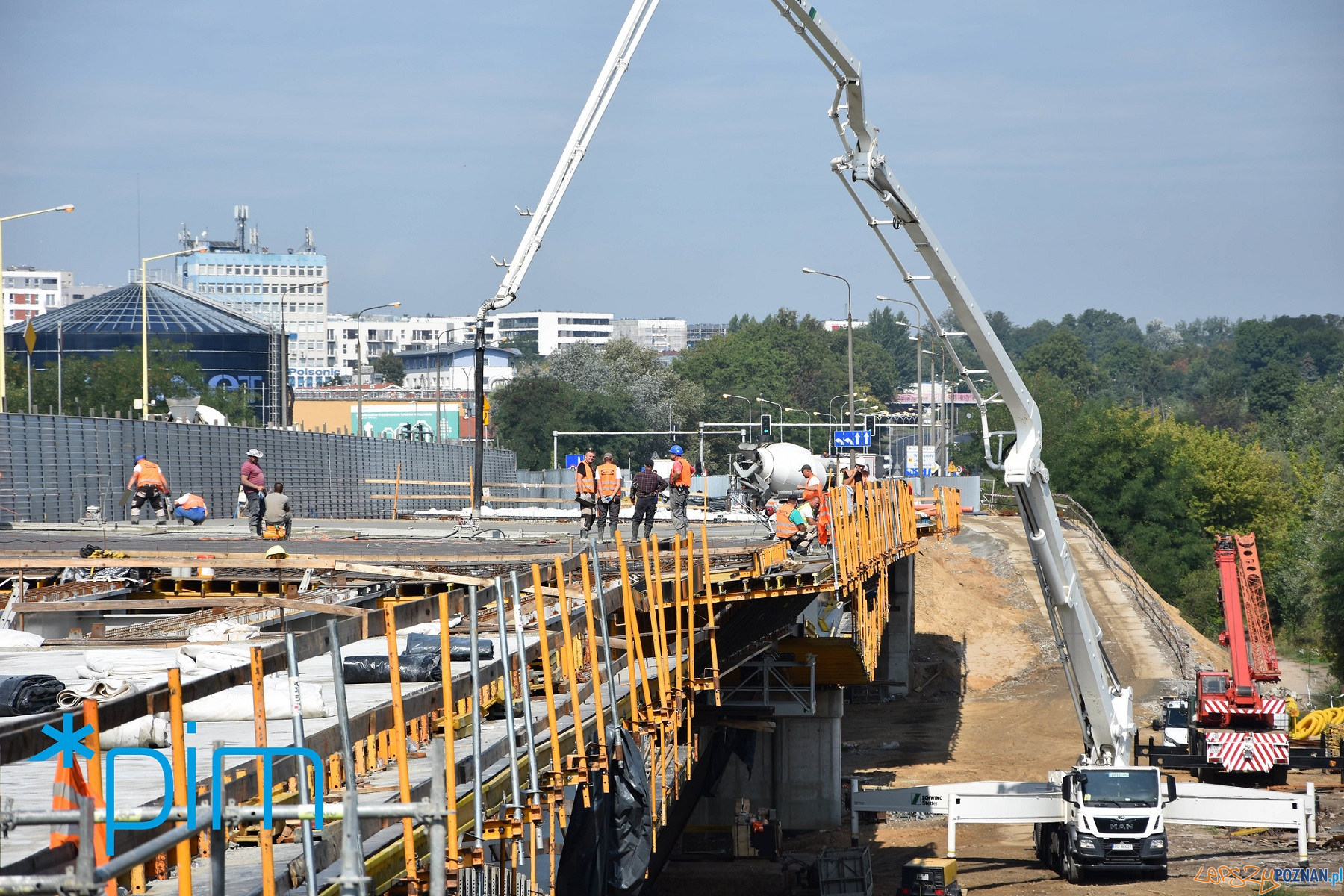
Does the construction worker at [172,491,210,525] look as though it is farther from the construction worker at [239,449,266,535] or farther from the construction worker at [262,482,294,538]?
the construction worker at [262,482,294,538]

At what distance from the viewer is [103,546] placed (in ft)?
88.3

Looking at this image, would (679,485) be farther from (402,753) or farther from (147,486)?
(402,753)

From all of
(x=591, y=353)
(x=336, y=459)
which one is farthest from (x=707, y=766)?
(x=591, y=353)

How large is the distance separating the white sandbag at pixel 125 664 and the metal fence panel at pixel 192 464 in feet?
81.7

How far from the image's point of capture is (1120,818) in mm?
23547

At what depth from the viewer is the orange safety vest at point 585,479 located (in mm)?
30250

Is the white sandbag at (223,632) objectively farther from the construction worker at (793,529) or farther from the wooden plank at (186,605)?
the construction worker at (793,529)

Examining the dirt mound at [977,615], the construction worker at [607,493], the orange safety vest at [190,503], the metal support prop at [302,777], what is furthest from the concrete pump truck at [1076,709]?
the dirt mound at [977,615]

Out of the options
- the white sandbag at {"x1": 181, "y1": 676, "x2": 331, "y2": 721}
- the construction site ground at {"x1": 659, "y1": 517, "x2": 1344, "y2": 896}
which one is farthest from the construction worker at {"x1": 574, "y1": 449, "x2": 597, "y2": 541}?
the white sandbag at {"x1": 181, "y1": 676, "x2": 331, "y2": 721}

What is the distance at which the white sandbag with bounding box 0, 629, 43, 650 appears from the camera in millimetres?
15984

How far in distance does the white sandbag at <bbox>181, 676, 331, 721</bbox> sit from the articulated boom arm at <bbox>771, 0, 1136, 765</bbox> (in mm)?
9621

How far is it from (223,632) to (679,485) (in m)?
16.5

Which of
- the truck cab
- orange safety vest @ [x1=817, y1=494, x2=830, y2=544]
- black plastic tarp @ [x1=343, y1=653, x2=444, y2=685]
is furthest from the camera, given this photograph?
orange safety vest @ [x1=817, y1=494, x2=830, y2=544]

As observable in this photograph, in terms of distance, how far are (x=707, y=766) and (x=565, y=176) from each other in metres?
13.1
